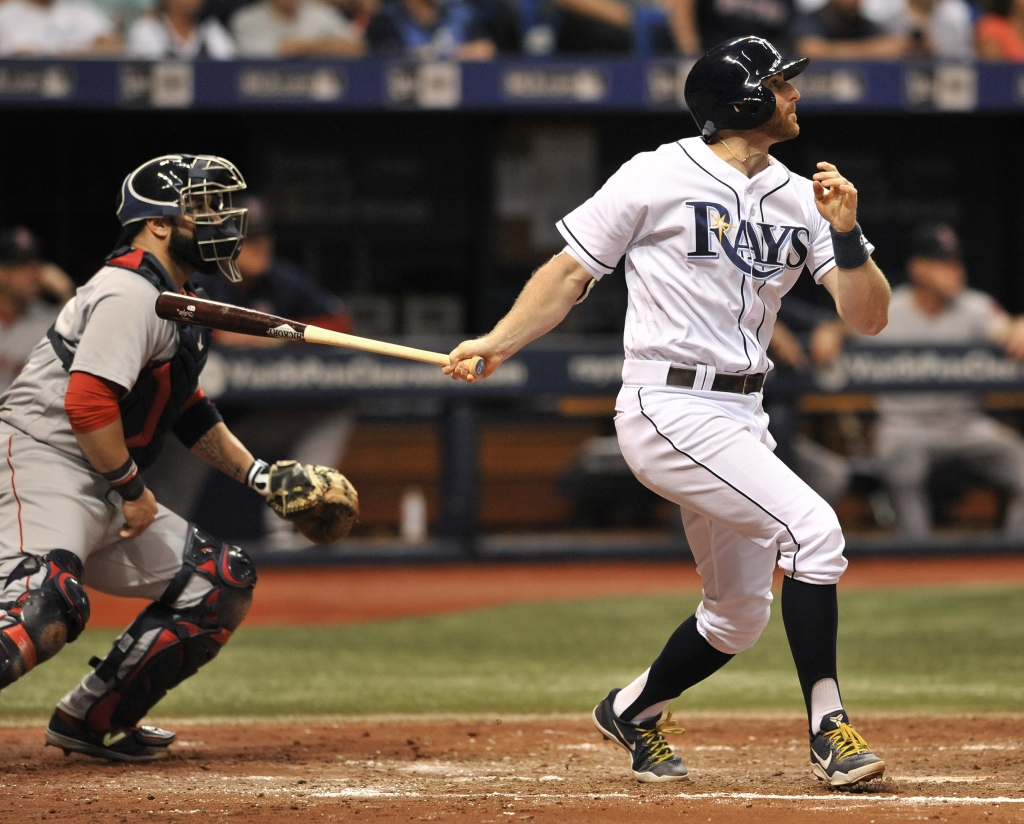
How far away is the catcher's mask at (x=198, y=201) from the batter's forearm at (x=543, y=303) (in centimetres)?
81

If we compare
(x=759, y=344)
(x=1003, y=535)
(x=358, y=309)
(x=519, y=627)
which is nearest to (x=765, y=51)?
(x=759, y=344)

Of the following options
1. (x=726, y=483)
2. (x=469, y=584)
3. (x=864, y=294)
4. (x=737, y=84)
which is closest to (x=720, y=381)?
(x=726, y=483)

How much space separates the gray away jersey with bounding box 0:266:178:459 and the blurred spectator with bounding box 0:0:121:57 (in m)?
5.19

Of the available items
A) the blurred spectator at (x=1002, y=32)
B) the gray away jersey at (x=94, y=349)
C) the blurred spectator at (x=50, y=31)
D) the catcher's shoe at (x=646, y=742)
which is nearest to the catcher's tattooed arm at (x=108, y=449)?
the gray away jersey at (x=94, y=349)

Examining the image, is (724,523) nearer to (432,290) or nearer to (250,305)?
(250,305)

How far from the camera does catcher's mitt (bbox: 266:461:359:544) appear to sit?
398cm

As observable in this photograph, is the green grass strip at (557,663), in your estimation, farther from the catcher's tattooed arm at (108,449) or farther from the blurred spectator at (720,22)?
the blurred spectator at (720,22)

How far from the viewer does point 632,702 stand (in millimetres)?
3842

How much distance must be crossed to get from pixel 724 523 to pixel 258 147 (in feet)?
21.7

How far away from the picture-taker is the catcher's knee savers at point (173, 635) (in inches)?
156

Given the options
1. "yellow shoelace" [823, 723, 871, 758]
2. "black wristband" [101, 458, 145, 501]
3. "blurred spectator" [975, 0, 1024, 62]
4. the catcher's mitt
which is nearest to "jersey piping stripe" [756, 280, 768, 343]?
"yellow shoelace" [823, 723, 871, 758]

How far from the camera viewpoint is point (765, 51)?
360cm

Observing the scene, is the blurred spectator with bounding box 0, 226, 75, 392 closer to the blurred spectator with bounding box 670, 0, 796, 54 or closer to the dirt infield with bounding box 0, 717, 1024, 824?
the dirt infield with bounding box 0, 717, 1024, 824

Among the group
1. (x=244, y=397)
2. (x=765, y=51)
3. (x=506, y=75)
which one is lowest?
(x=244, y=397)
